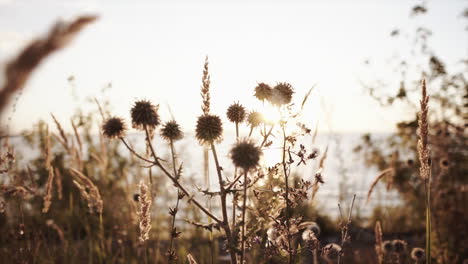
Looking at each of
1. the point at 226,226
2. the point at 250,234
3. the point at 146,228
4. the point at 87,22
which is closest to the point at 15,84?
the point at 87,22

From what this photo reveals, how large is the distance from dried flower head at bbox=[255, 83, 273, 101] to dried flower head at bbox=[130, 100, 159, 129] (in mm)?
641

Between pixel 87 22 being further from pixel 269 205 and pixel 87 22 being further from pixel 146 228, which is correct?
pixel 146 228

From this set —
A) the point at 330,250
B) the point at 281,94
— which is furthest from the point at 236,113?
the point at 330,250

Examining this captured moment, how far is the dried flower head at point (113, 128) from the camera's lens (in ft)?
8.05

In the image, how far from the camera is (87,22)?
2.10ft

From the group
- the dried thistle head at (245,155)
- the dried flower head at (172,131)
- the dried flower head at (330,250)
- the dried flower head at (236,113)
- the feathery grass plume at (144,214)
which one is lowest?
the dried flower head at (330,250)

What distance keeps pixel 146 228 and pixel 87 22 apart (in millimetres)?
1872

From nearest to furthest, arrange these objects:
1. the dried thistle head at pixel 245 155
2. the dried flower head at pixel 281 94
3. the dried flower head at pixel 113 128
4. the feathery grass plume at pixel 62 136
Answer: the dried thistle head at pixel 245 155 < the dried flower head at pixel 281 94 < the dried flower head at pixel 113 128 < the feathery grass plume at pixel 62 136

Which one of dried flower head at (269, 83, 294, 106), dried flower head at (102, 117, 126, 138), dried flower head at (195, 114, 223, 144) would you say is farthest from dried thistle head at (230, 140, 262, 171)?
dried flower head at (102, 117, 126, 138)

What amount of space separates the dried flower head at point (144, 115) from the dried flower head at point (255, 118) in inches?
22.6

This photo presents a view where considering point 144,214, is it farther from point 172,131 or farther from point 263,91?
point 263,91

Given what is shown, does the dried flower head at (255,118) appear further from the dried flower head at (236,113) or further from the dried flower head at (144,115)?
the dried flower head at (144,115)

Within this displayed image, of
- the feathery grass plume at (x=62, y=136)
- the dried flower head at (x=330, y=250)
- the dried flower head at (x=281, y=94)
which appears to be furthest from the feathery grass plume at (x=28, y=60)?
the feathery grass plume at (x=62, y=136)

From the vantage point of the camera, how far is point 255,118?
2.36m
